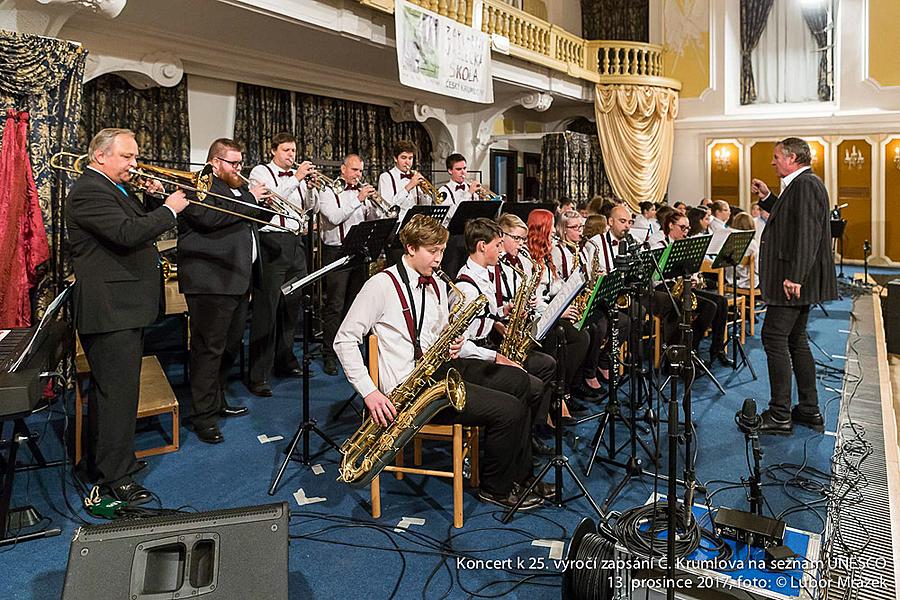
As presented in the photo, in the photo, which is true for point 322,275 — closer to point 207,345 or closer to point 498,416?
point 207,345

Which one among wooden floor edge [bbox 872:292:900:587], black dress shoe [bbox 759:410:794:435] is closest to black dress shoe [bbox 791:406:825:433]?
black dress shoe [bbox 759:410:794:435]

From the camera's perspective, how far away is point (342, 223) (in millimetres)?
5664

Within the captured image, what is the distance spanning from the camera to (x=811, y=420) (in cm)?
432

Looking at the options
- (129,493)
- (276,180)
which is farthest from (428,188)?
(129,493)

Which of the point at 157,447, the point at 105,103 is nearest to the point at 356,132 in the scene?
the point at 105,103

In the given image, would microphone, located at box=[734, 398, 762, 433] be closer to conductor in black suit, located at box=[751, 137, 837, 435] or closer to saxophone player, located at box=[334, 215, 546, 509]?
saxophone player, located at box=[334, 215, 546, 509]

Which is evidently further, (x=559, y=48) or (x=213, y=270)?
(x=559, y=48)

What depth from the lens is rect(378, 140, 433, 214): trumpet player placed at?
6.19m

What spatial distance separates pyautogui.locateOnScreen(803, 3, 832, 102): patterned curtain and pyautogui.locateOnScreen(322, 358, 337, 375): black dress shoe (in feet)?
38.4

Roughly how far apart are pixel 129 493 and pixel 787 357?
3.74 meters

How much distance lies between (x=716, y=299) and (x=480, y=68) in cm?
391

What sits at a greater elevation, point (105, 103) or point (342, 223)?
point (105, 103)

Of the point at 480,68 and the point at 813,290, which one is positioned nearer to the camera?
the point at 813,290

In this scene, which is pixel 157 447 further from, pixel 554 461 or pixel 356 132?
pixel 356 132
